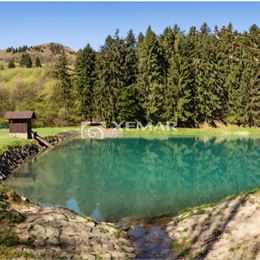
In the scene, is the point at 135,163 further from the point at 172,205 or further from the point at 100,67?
the point at 100,67

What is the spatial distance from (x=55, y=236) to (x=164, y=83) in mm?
67572

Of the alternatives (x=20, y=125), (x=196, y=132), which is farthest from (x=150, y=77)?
(x=20, y=125)

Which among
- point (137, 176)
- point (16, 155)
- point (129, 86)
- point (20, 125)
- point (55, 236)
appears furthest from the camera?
point (129, 86)

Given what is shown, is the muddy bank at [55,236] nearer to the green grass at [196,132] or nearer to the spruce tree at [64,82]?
the green grass at [196,132]

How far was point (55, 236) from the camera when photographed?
1498 cm

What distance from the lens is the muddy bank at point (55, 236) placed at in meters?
13.8

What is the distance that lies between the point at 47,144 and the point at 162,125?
90.2 feet

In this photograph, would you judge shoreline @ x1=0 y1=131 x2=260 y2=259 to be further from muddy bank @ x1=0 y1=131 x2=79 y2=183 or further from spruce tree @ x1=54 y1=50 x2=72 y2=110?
spruce tree @ x1=54 y1=50 x2=72 y2=110

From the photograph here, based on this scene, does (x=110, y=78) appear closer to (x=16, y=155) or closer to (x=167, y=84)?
(x=167, y=84)

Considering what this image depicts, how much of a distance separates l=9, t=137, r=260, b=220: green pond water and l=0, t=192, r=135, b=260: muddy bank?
192 inches

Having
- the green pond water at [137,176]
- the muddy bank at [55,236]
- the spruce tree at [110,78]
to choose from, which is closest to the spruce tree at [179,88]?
the spruce tree at [110,78]

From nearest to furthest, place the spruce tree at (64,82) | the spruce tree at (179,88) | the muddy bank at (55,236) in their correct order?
1. the muddy bank at (55,236)
2. the spruce tree at (179,88)
3. the spruce tree at (64,82)

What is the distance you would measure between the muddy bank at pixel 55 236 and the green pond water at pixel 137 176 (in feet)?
16.0

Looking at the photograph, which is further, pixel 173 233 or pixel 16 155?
pixel 16 155
